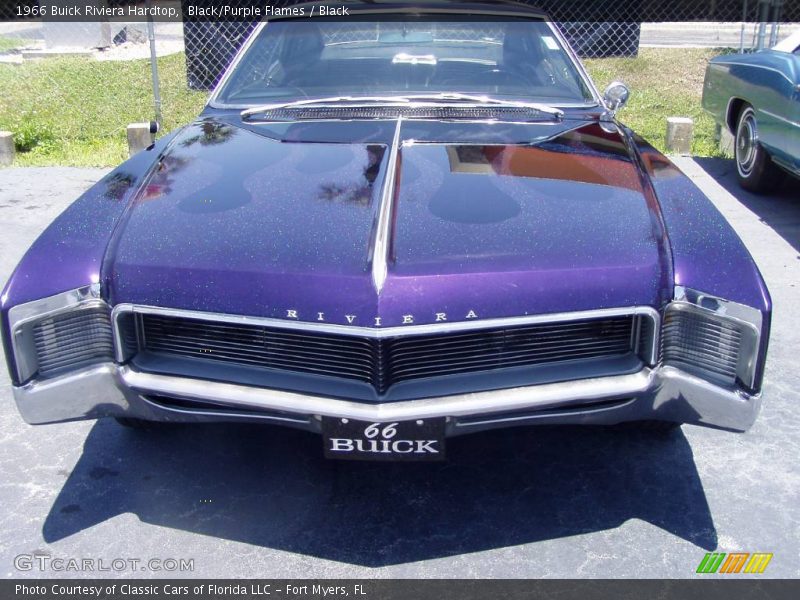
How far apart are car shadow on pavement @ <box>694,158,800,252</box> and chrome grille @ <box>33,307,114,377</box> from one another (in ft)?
14.1

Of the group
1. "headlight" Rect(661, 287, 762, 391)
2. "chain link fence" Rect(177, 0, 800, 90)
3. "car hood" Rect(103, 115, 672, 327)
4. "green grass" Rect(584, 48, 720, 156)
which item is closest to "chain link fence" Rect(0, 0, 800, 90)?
"chain link fence" Rect(177, 0, 800, 90)

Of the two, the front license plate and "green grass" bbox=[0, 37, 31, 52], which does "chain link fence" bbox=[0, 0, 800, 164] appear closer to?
"green grass" bbox=[0, 37, 31, 52]

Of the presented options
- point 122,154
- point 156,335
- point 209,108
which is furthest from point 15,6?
point 156,335

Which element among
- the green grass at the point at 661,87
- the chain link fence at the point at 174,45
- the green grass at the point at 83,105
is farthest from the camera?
the chain link fence at the point at 174,45

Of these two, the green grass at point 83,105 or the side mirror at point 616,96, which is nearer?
the side mirror at point 616,96

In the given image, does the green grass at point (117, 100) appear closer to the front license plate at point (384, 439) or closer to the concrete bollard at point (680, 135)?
the concrete bollard at point (680, 135)

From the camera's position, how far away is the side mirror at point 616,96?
384 cm

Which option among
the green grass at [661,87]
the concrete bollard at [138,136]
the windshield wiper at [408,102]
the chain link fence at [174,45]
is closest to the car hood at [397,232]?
the windshield wiper at [408,102]

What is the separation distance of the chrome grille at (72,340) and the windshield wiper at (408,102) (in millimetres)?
1443

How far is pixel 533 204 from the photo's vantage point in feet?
8.78
